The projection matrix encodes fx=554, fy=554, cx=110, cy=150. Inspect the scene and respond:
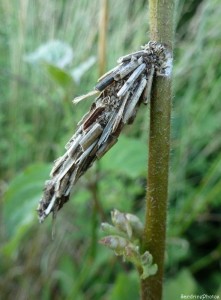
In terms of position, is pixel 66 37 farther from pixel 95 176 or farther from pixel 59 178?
pixel 59 178

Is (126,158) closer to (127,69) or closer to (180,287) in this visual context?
(180,287)

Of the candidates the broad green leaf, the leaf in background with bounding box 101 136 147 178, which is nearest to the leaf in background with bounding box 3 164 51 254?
the broad green leaf

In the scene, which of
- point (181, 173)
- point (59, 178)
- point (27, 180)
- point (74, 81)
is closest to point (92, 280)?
point (181, 173)

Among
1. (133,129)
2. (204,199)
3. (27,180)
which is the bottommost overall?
(204,199)

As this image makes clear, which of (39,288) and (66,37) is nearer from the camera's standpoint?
(39,288)

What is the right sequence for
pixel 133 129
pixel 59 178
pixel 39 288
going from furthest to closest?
pixel 133 129 < pixel 39 288 < pixel 59 178

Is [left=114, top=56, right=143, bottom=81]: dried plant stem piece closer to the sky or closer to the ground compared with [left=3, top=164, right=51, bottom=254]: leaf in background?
closer to the ground

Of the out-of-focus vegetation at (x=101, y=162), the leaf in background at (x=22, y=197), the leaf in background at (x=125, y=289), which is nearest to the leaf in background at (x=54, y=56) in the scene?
the out-of-focus vegetation at (x=101, y=162)

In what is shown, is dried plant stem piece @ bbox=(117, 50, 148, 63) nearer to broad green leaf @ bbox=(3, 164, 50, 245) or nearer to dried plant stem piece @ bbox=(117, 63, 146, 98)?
dried plant stem piece @ bbox=(117, 63, 146, 98)
